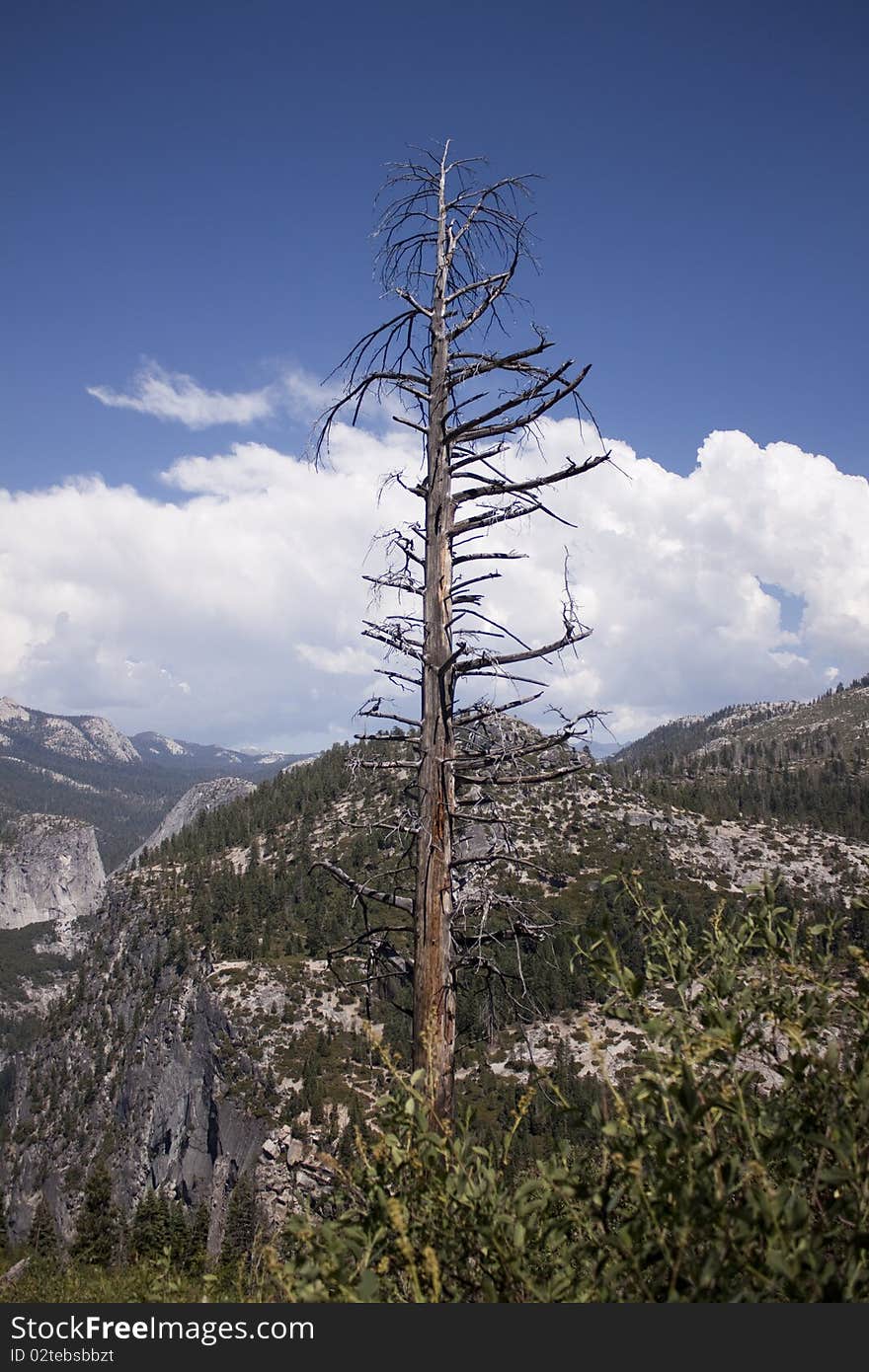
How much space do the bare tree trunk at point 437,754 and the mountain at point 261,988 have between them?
33.0 meters

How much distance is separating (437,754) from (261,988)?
2693 inches

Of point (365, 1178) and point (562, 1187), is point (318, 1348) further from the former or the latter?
point (562, 1187)

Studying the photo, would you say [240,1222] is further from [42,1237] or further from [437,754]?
[437,754]

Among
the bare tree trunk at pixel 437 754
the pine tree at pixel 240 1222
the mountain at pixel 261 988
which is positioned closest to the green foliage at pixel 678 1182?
the bare tree trunk at pixel 437 754

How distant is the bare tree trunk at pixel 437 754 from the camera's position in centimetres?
593

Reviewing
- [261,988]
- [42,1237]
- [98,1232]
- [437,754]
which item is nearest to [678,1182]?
[437,754]

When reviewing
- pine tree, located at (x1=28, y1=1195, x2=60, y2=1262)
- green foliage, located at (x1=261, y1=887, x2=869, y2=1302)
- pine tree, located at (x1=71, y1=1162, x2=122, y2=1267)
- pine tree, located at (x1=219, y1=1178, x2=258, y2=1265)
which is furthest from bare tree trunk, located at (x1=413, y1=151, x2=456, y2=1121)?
→ pine tree, located at (x1=28, y1=1195, x2=60, y2=1262)

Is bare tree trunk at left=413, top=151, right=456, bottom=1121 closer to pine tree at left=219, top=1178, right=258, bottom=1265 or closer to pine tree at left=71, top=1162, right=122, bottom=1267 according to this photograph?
pine tree at left=219, top=1178, right=258, bottom=1265

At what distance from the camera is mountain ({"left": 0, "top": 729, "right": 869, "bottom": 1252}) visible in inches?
2058

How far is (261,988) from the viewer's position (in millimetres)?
66000

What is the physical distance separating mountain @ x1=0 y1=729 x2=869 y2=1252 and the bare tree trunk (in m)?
33.0

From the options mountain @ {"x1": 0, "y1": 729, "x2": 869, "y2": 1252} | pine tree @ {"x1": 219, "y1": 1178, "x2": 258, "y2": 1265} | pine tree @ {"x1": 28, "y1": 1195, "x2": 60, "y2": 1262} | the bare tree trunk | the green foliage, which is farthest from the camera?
mountain @ {"x1": 0, "y1": 729, "x2": 869, "y2": 1252}

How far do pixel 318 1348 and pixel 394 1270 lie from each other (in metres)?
0.62

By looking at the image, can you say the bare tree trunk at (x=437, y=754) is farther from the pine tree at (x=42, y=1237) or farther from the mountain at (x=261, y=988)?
the pine tree at (x=42, y=1237)
